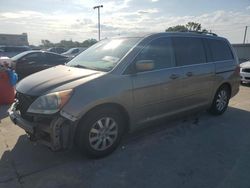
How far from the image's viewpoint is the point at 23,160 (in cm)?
362

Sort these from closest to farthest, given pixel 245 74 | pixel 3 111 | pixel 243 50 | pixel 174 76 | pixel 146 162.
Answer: pixel 146 162 → pixel 174 76 → pixel 3 111 → pixel 245 74 → pixel 243 50

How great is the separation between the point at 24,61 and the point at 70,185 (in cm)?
915

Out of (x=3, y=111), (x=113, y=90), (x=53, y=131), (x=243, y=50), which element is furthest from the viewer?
(x=243, y=50)

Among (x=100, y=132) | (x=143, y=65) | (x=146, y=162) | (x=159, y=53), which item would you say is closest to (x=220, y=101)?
(x=159, y=53)

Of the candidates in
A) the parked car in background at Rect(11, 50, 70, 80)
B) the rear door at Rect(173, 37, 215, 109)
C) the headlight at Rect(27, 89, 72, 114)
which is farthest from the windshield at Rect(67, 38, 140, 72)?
the parked car in background at Rect(11, 50, 70, 80)

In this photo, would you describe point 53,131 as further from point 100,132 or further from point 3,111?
point 3,111

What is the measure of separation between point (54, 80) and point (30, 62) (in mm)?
8355

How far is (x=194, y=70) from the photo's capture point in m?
4.82

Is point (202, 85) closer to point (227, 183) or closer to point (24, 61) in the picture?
point (227, 183)

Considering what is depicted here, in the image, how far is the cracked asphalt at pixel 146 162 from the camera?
315cm

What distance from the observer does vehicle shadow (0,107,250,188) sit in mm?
3170

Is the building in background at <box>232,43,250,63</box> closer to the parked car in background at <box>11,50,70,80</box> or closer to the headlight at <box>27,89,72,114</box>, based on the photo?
the parked car in background at <box>11,50,70,80</box>

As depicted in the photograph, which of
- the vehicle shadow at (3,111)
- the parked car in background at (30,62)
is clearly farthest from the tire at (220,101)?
the parked car in background at (30,62)

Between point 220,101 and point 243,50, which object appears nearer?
point 220,101
